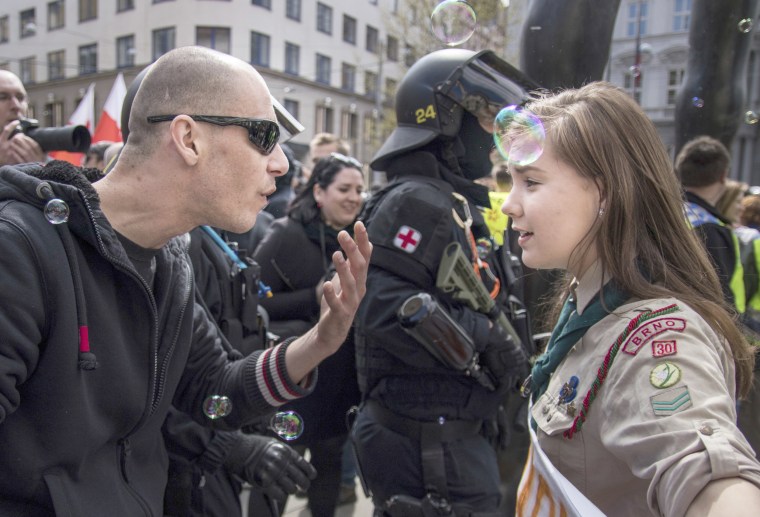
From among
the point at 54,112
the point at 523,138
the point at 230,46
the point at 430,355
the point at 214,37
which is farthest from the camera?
the point at 54,112

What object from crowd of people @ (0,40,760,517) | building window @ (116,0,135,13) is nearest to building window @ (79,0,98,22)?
building window @ (116,0,135,13)

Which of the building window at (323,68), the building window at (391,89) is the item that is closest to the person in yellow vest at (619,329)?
the building window at (391,89)

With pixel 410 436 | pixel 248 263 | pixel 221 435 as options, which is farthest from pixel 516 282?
pixel 221 435

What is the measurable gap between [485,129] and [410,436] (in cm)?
141

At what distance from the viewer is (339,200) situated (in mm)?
3951

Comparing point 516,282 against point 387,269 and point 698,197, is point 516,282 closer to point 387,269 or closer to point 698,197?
point 387,269

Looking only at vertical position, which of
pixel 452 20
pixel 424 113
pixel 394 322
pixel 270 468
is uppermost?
pixel 452 20

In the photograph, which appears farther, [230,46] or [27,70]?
[27,70]

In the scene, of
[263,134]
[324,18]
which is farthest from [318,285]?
[324,18]

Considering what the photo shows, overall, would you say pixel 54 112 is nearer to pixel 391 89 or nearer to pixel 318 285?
pixel 391 89

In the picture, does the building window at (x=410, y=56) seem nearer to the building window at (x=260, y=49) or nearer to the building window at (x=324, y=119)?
the building window at (x=260, y=49)

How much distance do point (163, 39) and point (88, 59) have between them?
17.0ft

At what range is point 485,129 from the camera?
2.87 meters

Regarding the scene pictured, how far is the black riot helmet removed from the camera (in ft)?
9.14
